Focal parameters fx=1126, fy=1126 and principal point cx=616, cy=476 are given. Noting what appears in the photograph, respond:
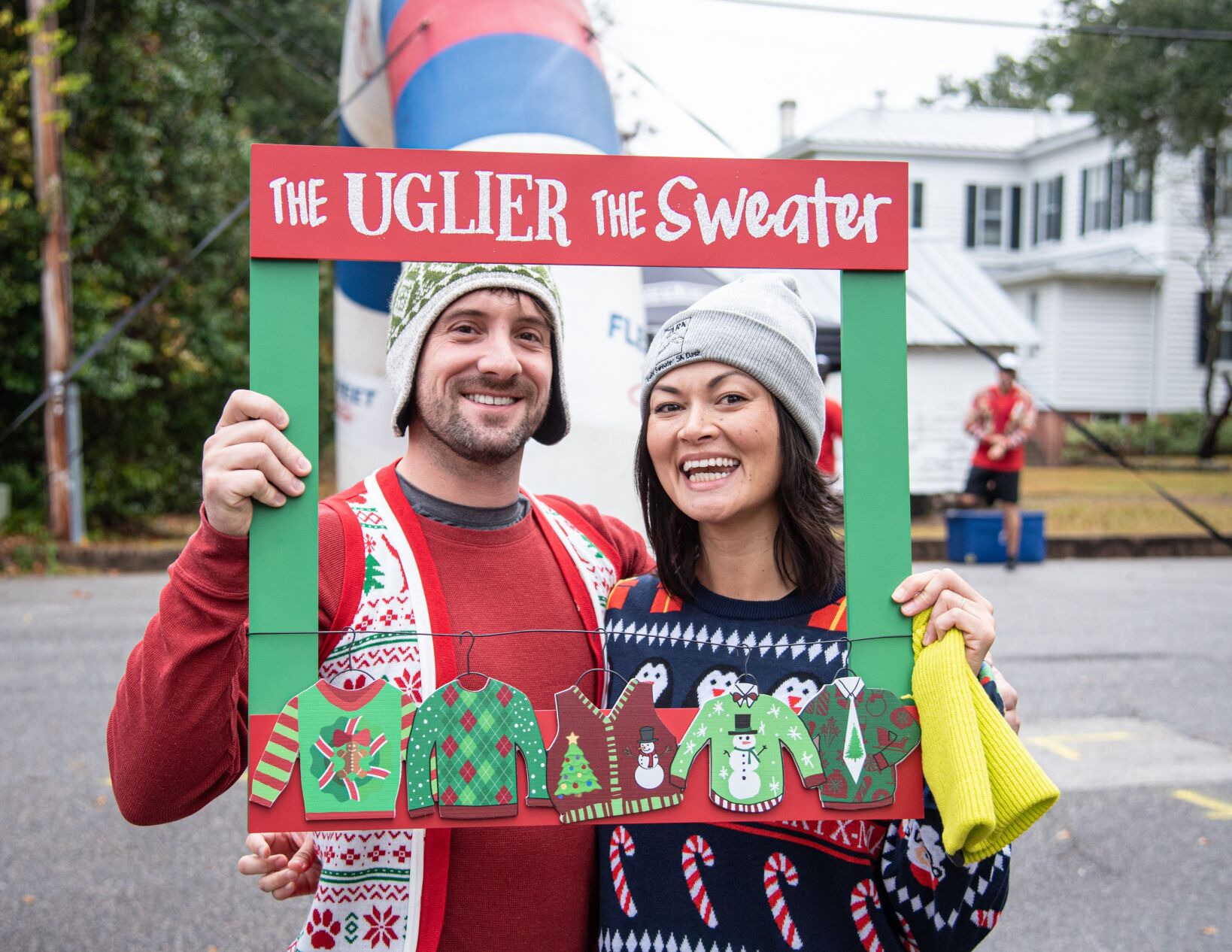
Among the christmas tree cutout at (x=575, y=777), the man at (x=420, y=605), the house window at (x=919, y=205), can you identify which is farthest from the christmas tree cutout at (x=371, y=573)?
the house window at (x=919, y=205)

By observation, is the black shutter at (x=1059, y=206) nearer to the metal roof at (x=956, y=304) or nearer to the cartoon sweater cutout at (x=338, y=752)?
the metal roof at (x=956, y=304)

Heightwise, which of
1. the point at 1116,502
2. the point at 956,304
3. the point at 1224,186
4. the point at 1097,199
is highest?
the point at 1097,199

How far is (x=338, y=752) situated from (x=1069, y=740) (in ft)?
15.5

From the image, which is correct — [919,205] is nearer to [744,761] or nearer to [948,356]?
[948,356]

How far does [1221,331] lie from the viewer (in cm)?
2447

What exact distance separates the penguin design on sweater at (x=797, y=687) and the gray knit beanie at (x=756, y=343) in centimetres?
38

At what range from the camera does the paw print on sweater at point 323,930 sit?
5.47ft

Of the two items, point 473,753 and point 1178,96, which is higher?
point 1178,96

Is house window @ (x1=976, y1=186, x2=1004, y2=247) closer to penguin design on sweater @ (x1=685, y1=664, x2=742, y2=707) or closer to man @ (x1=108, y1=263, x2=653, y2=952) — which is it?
man @ (x1=108, y1=263, x2=653, y2=952)

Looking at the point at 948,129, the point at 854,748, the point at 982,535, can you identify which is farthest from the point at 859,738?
the point at 948,129

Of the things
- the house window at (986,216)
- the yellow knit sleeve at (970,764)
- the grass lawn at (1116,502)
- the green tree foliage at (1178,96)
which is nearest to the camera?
the yellow knit sleeve at (970,764)

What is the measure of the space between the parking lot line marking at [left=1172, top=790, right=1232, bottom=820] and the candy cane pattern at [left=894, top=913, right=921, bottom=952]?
11.1 feet

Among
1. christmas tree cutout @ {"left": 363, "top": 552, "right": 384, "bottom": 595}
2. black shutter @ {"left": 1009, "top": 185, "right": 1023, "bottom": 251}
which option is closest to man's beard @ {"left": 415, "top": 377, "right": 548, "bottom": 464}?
christmas tree cutout @ {"left": 363, "top": 552, "right": 384, "bottom": 595}

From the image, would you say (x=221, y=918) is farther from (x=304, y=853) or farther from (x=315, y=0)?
Result: (x=315, y=0)
